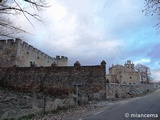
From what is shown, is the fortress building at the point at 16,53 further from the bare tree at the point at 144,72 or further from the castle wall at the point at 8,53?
the bare tree at the point at 144,72

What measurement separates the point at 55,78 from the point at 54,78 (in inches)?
5.2

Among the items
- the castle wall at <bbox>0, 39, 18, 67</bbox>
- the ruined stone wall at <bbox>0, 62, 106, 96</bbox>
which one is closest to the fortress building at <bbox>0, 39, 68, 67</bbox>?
the castle wall at <bbox>0, 39, 18, 67</bbox>

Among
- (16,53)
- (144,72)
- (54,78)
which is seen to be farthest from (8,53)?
(144,72)

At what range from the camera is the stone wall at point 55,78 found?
2267 centimetres

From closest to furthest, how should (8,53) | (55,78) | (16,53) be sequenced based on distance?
(55,78) → (16,53) → (8,53)

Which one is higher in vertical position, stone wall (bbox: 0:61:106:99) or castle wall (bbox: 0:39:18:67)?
castle wall (bbox: 0:39:18:67)

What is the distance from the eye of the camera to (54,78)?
950 inches

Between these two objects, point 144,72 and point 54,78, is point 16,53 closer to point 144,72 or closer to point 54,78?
point 54,78

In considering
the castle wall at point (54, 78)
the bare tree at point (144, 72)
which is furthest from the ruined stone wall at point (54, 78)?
the bare tree at point (144, 72)

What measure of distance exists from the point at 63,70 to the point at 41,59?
12.6 meters

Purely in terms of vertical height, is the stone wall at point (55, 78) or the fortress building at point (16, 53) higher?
the fortress building at point (16, 53)

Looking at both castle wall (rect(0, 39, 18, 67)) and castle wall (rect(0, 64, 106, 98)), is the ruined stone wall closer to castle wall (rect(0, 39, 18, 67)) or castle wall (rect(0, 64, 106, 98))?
castle wall (rect(0, 64, 106, 98))

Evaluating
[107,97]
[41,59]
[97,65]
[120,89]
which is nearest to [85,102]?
[107,97]

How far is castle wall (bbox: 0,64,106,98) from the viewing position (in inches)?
893
